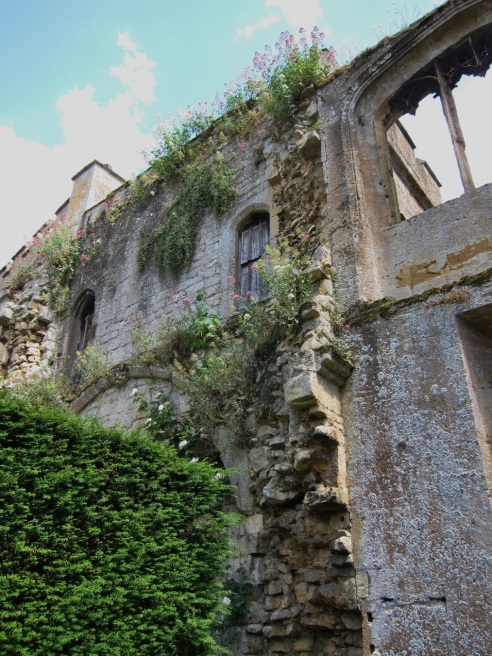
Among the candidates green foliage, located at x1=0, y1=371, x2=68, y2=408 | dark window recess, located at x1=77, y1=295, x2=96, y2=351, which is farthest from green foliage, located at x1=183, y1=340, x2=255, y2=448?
dark window recess, located at x1=77, y1=295, x2=96, y2=351

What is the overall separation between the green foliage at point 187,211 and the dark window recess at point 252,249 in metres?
0.55

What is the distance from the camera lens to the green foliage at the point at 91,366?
8.47 metres

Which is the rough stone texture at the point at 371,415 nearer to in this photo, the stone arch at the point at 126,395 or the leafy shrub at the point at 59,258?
the stone arch at the point at 126,395

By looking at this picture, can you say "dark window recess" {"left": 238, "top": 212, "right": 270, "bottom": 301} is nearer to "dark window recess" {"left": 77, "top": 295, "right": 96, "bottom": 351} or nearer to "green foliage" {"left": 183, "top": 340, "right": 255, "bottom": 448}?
"green foliage" {"left": 183, "top": 340, "right": 255, "bottom": 448}

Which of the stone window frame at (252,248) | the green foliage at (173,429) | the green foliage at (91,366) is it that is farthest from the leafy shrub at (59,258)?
the green foliage at (173,429)

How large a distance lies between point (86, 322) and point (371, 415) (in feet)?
22.2

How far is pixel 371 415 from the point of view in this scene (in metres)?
4.99

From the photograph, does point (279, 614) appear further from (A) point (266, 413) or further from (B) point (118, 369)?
(B) point (118, 369)

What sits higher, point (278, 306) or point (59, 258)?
point (59, 258)

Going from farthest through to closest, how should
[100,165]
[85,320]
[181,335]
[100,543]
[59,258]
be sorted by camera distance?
[100,165] < [59,258] < [85,320] < [181,335] < [100,543]

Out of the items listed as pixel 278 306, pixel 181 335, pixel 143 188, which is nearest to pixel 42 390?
pixel 181 335

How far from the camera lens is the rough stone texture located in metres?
4.18

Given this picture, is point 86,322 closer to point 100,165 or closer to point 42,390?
point 42,390

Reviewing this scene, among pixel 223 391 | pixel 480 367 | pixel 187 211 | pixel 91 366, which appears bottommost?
pixel 480 367
